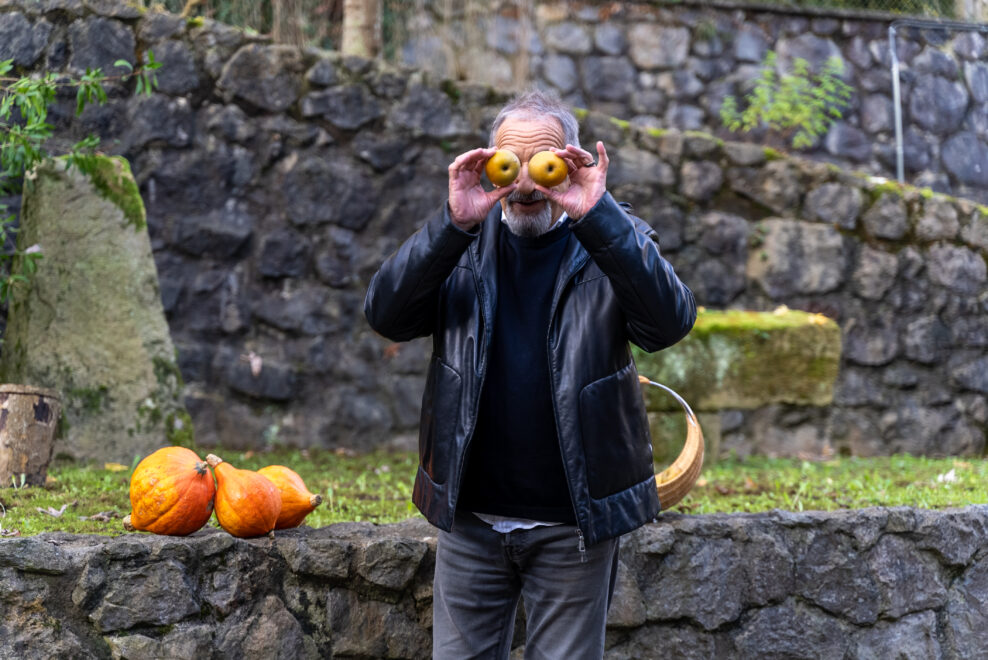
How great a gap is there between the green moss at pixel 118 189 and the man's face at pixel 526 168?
290 centimetres

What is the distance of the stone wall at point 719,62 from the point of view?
786 centimetres

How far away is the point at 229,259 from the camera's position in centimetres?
549

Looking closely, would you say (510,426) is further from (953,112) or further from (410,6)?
(953,112)

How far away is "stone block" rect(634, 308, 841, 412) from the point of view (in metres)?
4.98

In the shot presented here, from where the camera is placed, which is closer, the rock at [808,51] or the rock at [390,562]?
the rock at [390,562]

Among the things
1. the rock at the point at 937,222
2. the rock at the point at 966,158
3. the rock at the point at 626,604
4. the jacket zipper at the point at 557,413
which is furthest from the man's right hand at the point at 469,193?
the rock at the point at 966,158

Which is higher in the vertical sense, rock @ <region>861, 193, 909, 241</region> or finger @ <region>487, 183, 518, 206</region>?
rock @ <region>861, 193, 909, 241</region>

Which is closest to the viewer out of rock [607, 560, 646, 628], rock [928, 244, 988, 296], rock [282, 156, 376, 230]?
rock [607, 560, 646, 628]

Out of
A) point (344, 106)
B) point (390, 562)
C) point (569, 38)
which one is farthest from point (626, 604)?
point (569, 38)

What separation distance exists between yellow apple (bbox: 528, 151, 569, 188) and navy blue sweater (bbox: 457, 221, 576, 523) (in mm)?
229

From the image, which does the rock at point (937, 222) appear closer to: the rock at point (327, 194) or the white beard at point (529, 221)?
the rock at point (327, 194)

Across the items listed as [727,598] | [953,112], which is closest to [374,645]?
[727,598]

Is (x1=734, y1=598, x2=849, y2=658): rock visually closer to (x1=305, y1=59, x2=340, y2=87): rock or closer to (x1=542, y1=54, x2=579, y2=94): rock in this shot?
(x1=305, y1=59, x2=340, y2=87): rock

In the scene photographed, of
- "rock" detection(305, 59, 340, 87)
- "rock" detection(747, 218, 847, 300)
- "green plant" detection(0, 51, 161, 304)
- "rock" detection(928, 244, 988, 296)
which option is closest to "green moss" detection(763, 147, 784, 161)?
"rock" detection(747, 218, 847, 300)
